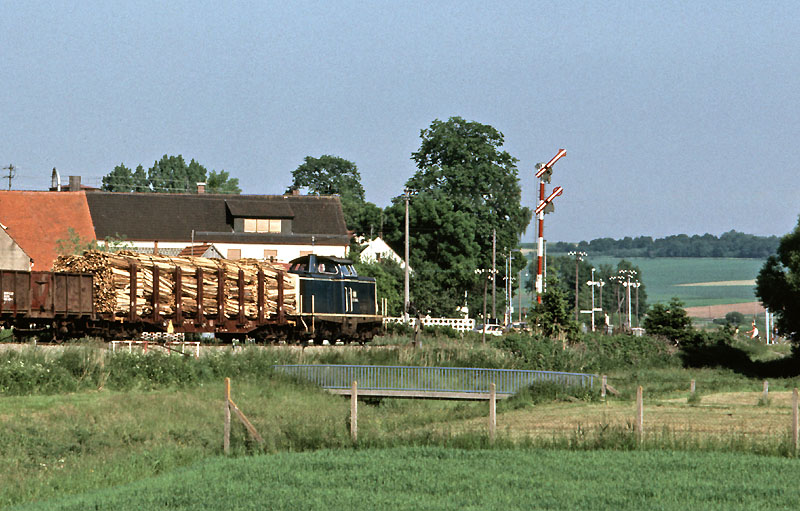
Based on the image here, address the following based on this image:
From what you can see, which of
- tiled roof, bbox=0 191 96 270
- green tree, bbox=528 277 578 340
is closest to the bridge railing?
green tree, bbox=528 277 578 340

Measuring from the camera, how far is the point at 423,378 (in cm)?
3544

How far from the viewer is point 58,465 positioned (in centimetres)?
2288

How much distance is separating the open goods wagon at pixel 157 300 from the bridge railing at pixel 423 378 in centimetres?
611

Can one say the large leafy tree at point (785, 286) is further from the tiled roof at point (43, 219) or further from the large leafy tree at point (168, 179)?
the large leafy tree at point (168, 179)

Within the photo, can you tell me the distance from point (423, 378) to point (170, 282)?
10.8 m

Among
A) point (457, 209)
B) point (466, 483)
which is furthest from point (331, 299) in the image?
point (457, 209)

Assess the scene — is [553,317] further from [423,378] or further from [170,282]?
[170,282]

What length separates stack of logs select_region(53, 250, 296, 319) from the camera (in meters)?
36.7

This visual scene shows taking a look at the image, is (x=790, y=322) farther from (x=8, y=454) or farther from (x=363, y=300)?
(x=8, y=454)

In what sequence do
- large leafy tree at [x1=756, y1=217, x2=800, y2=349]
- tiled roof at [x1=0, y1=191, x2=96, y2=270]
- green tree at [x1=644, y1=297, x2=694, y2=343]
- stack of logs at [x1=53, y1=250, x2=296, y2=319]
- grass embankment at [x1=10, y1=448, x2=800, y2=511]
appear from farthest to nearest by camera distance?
tiled roof at [x1=0, y1=191, x2=96, y2=270], green tree at [x1=644, y1=297, x2=694, y2=343], large leafy tree at [x1=756, y1=217, x2=800, y2=349], stack of logs at [x1=53, y1=250, x2=296, y2=319], grass embankment at [x1=10, y1=448, x2=800, y2=511]

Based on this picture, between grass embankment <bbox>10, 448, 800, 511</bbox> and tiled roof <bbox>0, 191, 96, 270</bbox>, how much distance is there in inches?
1991

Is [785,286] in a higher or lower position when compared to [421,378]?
higher

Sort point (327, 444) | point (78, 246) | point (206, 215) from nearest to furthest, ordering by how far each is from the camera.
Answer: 1. point (327, 444)
2. point (78, 246)
3. point (206, 215)

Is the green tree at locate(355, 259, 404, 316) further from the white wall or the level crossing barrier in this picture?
the level crossing barrier
